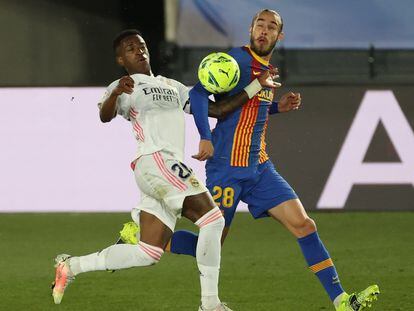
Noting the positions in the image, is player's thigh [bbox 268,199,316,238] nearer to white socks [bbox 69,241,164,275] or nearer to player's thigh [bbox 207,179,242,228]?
player's thigh [bbox 207,179,242,228]

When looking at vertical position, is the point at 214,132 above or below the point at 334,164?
above

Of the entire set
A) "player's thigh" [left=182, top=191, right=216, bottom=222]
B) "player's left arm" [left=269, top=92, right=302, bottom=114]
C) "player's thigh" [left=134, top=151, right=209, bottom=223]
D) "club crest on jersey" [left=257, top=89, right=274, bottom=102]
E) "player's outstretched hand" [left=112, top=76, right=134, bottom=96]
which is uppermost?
"player's outstretched hand" [left=112, top=76, right=134, bottom=96]

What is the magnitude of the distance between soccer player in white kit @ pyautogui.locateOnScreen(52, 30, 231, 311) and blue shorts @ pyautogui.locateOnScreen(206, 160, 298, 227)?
35cm

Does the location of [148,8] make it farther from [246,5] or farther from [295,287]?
[295,287]

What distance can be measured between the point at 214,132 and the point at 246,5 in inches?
347

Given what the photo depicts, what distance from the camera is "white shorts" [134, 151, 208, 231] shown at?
6555 millimetres

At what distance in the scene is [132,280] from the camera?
26.5 feet

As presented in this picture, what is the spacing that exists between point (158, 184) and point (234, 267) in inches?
84.5

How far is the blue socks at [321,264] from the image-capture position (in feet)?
22.3

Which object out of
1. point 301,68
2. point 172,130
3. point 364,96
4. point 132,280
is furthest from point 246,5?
point 172,130

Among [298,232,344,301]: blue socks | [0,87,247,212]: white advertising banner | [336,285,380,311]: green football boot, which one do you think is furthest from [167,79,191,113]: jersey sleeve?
[0,87,247,212]: white advertising banner

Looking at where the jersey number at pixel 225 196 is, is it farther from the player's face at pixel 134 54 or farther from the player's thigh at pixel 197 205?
the player's face at pixel 134 54

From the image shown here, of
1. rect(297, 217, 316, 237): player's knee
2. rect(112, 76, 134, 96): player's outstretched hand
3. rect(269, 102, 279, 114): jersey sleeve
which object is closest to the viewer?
rect(112, 76, 134, 96): player's outstretched hand

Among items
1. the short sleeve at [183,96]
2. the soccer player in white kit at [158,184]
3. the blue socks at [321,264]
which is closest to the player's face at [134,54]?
the soccer player in white kit at [158,184]
